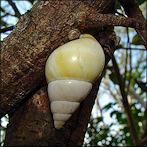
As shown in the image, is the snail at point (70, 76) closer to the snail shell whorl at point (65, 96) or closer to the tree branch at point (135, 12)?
the snail shell whorl at point (65, 96)

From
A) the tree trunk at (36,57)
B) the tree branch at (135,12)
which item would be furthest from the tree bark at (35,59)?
the tree branch at (135,12)

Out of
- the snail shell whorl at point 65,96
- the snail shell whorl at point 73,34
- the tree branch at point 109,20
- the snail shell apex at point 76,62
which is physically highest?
the tree branch at point 109,20

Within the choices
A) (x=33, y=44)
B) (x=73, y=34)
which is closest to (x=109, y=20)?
(x=73, y=34)

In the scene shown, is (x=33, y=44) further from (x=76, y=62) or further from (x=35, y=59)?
(x=76, y=62)

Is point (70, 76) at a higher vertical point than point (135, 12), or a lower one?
lower

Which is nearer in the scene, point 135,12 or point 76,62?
point 76,62

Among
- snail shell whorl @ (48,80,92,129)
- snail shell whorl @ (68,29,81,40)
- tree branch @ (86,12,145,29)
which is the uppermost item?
tree branch @ (86,12,145,29)

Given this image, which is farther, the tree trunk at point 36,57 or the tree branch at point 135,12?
the tree branch at point 135,12

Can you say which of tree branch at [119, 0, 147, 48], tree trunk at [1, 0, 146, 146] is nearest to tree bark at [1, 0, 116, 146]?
tree trunk at [1, 0, 146, 146]

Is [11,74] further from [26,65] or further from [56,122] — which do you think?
[56,122]

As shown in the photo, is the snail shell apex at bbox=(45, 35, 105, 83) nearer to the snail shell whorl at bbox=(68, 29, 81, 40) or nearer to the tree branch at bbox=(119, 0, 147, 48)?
the snail shell whorl at bbox=(68, 29, 81, 40)
